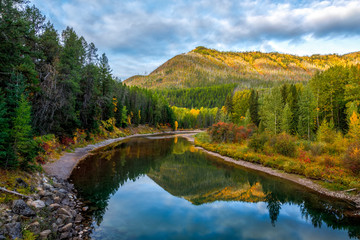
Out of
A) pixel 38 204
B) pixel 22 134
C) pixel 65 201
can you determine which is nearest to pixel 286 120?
pixel 65 201

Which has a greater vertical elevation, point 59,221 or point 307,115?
point 307,115

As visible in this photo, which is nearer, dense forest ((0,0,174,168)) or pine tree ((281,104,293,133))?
dense forest ((0,0,174,168))

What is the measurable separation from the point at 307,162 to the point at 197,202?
15666 millimetres

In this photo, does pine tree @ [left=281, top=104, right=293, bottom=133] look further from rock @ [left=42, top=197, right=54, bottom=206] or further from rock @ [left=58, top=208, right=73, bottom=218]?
rock @ [left=42, top=197, right=54, bottom=206]

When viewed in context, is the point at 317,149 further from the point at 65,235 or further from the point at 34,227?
the point at 34,227

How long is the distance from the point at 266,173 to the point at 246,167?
3.28m

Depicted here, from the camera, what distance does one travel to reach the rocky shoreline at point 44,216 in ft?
27.6

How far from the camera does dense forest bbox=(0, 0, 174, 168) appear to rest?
1285 cm

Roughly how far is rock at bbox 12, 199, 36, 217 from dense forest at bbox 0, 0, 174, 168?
12.9 feet

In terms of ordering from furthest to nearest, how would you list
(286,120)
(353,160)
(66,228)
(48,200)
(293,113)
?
(293,113)
(286,120)
(353,160)
(48,200)
(66,228)

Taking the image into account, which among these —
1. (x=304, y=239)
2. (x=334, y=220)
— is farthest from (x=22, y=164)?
(x=334, y=220)

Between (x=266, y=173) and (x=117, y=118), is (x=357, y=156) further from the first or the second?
(x=117, y=118)

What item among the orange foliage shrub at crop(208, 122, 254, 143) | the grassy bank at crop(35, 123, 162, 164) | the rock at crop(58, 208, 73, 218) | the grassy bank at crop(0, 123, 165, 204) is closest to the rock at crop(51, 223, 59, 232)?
the rock at crop(58, 208, 73, 218)

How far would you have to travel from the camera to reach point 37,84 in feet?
74.4
